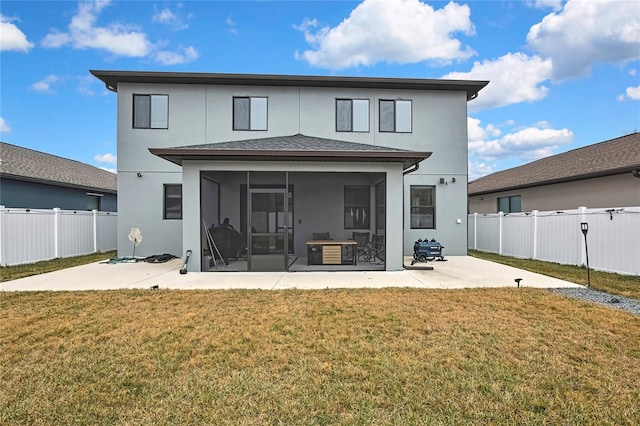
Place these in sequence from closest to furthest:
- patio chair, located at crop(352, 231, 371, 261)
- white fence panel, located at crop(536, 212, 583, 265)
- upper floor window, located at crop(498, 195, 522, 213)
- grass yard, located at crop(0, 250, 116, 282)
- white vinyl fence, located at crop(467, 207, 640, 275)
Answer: white vinyl fence, located at crop(467, 207, 640, 275), grass yard, located at crop(0, 250, 116, 282), white fence panel, located at crop(536, 212, 583, 265), patio chair, located at crop(352, 231, 371, 261), upper floor window, located at crop(498, 195, 522, 213)

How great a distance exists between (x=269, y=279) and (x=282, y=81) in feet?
25.9

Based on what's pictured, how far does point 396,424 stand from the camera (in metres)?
2.44

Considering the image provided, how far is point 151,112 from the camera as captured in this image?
12.2 m

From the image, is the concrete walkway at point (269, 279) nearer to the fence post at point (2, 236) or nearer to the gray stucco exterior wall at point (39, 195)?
the fence post at point (2, 236)

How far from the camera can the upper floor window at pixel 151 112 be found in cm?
1209

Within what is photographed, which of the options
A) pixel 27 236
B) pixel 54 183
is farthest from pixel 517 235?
pixel 54 183

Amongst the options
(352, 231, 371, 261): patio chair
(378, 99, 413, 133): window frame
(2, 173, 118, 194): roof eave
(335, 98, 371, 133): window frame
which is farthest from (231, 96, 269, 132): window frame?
(2, 173, 118, 194): roof eave

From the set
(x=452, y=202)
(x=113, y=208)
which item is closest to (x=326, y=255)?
(x=452, y=202)

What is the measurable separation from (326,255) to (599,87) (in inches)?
629

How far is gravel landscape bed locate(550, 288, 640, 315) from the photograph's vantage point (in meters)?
5.40

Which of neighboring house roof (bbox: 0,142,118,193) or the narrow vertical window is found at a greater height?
neighboring house roof (bbox: 0,142,118,193)

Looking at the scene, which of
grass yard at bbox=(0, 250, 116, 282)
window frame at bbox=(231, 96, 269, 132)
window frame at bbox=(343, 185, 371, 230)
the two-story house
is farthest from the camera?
window frame at bbox=(343, 185, 371, 230)

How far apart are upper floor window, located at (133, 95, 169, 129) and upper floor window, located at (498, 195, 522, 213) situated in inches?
629

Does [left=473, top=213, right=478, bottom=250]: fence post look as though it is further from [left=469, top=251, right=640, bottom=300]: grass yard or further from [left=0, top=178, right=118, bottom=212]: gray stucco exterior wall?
[left=0, top=178, right=118, bottom=212]: gray stucco exterior wall
